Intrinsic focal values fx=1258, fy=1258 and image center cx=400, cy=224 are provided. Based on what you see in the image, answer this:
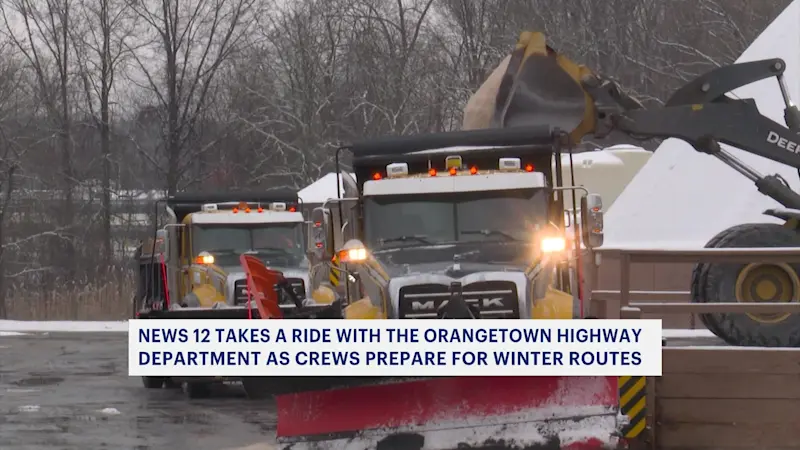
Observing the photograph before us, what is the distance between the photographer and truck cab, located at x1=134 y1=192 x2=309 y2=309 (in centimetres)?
1858

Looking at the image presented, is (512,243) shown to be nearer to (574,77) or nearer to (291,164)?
(574,77)

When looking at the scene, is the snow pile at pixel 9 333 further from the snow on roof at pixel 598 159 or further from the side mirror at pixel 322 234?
the side mirror at pixel 322 234

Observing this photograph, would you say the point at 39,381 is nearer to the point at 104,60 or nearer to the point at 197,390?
the point at 197,390

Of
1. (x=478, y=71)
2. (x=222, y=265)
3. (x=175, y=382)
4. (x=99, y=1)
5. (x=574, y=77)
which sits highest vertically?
(x=99, y=1)

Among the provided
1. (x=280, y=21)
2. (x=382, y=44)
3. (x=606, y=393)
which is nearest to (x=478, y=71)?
(x=382, y=44)

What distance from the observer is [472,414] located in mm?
10352

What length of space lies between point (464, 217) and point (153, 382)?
8435 millimetres

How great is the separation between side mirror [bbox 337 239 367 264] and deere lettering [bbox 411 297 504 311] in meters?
0.89

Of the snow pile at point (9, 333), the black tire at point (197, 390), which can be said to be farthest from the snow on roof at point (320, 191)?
the black tire at point (197, 390)

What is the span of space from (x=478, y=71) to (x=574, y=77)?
108 feet

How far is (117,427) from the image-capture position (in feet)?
47.2
